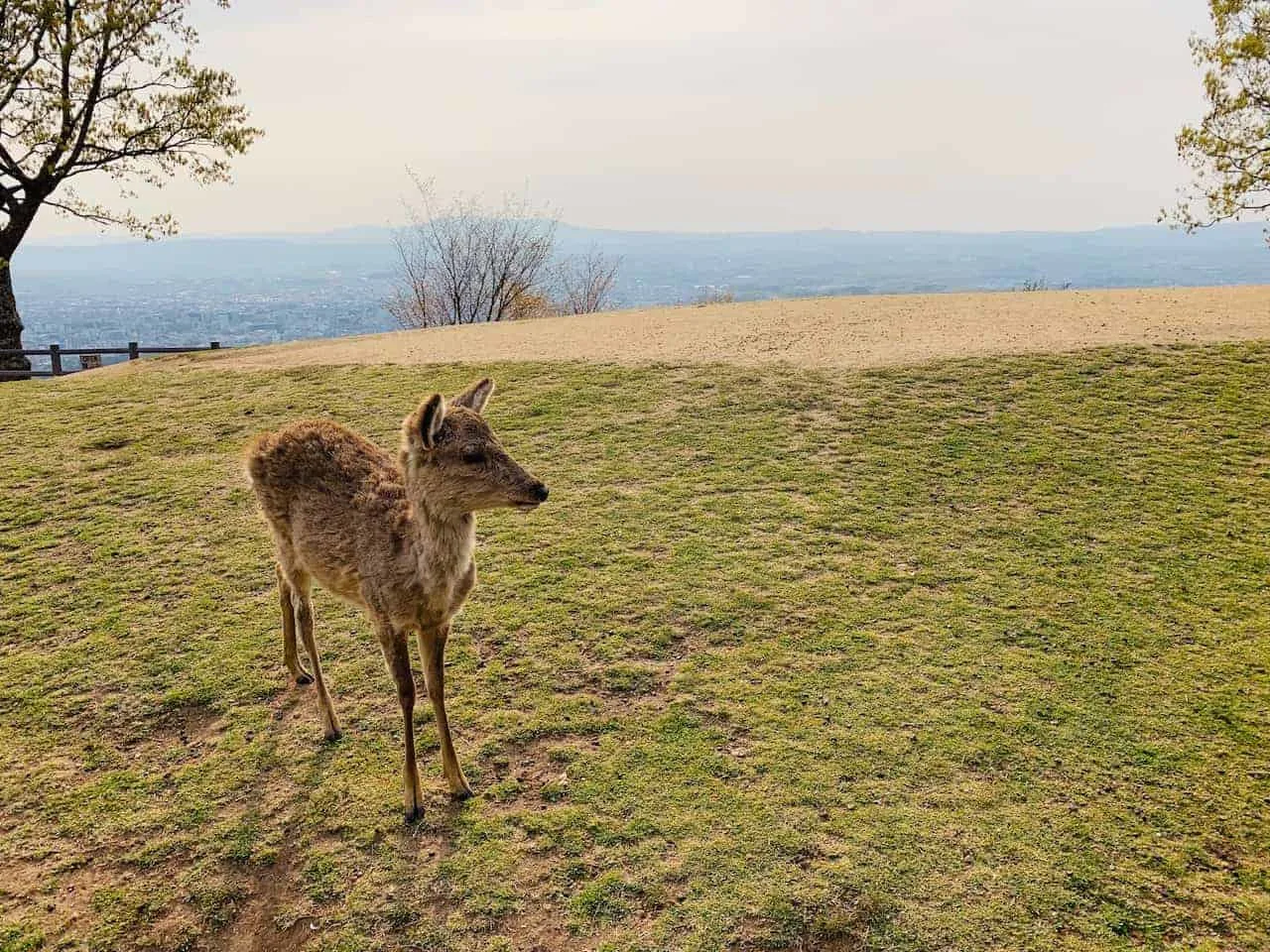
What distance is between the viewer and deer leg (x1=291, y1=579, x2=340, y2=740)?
4871 millimetres

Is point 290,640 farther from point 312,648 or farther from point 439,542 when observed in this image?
point 439,542

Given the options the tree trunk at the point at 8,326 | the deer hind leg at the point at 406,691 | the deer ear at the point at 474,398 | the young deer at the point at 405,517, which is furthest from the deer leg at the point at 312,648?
the tree trunk at the point at 8,326

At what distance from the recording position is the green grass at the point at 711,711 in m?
3.68

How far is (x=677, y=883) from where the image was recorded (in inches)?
147

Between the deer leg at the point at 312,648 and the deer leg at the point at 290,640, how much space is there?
82 mm

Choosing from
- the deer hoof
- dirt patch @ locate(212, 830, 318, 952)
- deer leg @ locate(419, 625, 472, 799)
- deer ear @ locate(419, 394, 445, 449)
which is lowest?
Answer: dirt patch @ locate(212, 830, 318, 952)

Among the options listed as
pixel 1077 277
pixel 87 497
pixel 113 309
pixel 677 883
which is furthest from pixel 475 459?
pixel 1077 277

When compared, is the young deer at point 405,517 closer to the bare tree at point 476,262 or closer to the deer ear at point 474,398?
the deer ear at point 474,398

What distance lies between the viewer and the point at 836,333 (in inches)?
581

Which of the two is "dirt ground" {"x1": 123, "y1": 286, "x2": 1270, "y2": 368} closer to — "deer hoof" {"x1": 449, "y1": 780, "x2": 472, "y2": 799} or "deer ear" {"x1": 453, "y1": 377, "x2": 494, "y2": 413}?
"deer ear" {"x1": 453, "y1": 377, "x2": 494, "y2": 413}

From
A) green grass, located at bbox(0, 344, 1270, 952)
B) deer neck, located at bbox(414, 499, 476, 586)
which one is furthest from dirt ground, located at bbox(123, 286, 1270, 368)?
deer neck, located at bbox(414, 499, 476, 586)

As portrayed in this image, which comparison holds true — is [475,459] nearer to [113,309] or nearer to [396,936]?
[396,936]

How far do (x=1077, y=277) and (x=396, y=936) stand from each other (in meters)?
192

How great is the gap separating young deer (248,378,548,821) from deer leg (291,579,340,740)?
1cm
